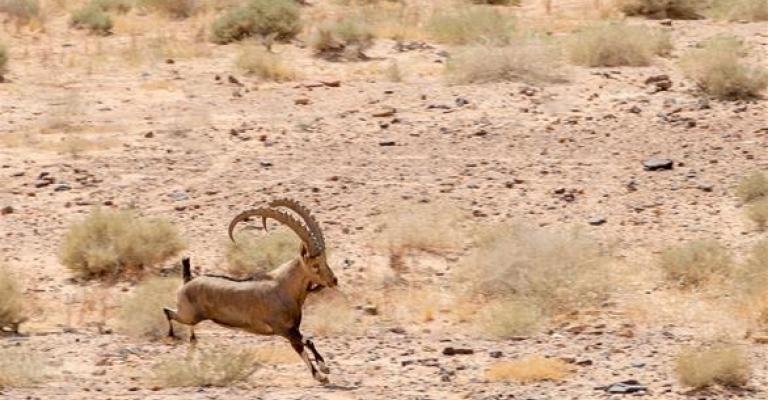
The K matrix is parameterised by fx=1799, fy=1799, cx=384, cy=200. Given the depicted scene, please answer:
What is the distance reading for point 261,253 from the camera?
14320 mm

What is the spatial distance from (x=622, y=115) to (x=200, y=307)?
796 centimetres

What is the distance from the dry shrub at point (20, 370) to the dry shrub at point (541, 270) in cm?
383

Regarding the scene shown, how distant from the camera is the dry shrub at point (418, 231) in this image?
14859 millimetres

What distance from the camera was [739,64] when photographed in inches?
743

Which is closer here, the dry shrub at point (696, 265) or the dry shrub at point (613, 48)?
the dry shrub at point (696, 265)

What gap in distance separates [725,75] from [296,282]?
8.66 meters

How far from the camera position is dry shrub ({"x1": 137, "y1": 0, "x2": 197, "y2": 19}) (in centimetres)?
2433

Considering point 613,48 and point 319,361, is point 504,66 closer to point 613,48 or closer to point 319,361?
point 613,48

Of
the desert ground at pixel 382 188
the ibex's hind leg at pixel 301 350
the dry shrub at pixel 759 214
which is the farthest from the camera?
the dry shrub at pixel 759 214

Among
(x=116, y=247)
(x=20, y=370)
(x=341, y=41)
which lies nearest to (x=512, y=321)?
(x=20, y=370)

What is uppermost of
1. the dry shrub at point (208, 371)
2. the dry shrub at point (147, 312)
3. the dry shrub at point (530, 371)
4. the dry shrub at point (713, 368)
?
the dry shrub at point (713, 368)

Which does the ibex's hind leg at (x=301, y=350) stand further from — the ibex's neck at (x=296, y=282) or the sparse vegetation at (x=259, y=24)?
the sparse vegetation at (x=259, y=24)

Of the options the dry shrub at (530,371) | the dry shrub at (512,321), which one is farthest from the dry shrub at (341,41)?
the dry shrub at (530,371)

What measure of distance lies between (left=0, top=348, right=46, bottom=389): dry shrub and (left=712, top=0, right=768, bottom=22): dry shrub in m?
13.6
